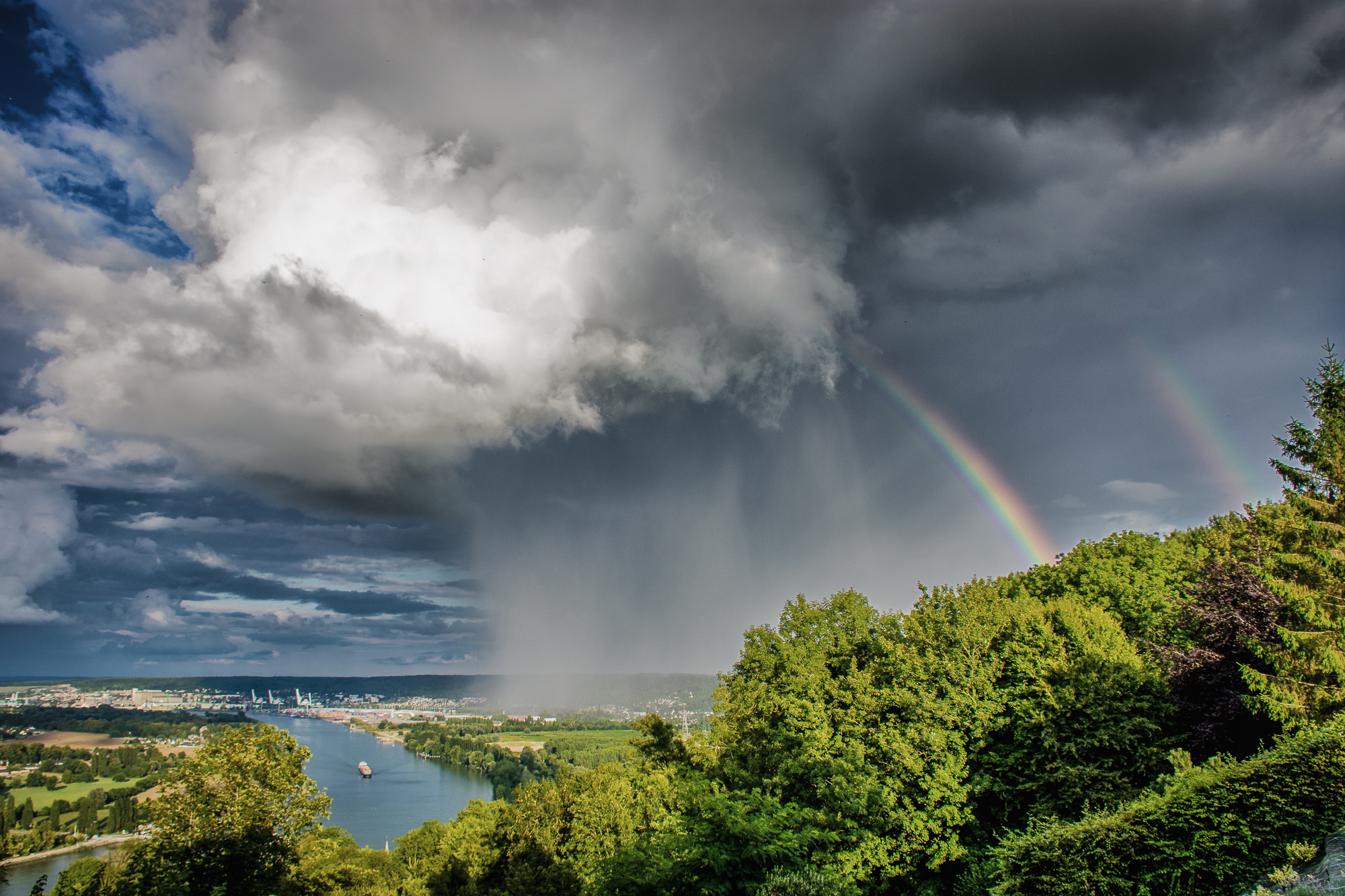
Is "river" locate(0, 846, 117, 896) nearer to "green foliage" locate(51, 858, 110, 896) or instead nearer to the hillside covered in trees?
"green foliage" locate(51, 858, 110, 896)

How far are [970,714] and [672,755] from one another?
19.0 metres

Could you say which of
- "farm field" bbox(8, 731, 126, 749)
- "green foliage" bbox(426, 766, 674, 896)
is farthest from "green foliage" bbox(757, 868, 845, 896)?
"farm field" bbox(8, 731, 126, 749)

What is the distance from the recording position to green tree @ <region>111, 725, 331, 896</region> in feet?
61.4

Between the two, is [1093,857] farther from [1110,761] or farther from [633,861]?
[633,861]

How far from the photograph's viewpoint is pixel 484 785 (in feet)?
463

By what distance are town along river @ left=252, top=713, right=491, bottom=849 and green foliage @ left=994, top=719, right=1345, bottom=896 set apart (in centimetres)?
7645

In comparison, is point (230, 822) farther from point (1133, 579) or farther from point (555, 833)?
point (1133, 579)

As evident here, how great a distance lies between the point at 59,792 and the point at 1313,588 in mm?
182041

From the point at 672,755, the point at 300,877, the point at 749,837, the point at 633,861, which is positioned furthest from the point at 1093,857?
the point at 672,755

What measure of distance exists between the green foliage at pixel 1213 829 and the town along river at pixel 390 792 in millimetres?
76445

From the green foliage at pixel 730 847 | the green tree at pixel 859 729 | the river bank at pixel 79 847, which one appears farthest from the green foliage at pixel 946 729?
the river bank at pixel 79 847

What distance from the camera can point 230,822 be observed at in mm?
19391

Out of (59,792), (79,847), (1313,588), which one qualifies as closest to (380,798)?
(79,847)

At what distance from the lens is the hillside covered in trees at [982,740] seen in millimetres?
17281
